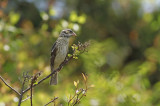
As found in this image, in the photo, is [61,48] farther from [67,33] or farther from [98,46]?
[98,46]

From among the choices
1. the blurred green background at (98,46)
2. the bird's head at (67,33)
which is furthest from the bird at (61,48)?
the blurred green background at (98,46)

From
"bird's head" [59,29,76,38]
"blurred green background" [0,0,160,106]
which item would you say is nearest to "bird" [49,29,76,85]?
"bird's head" [59,29,76,38]

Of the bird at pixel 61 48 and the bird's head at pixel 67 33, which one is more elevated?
the bird's head at pixel 67 33

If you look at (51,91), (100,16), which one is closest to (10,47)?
(51,91)

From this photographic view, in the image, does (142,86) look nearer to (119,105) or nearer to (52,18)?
(119,105)

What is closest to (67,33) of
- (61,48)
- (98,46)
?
(61,48)

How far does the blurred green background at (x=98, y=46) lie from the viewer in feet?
22.3

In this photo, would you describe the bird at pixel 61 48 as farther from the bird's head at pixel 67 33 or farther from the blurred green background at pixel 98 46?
the blurred green background at pixel 98 46

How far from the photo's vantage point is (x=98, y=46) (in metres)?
7.53

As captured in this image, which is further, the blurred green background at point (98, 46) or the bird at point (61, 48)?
the blurred green background at point (98, 46)

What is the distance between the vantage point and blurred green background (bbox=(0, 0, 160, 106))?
22.3ft

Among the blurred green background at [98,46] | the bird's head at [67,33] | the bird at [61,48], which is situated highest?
the blurred green background at [98,46]

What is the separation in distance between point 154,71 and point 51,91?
267 centimetres

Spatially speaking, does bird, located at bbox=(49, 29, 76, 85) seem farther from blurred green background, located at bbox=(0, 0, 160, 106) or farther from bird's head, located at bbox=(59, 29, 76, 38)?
blurred green background, located at bbox=(0, 0, 160, 106)
